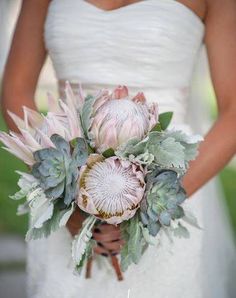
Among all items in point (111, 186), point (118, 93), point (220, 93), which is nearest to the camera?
point (111, 186)

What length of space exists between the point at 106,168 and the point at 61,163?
99 millimetres

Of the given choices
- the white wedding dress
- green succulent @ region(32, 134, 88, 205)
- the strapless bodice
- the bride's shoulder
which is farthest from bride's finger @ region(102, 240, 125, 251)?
the bride's shoulder

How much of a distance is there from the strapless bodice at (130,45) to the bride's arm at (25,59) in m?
0.06

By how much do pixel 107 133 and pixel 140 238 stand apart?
26cm

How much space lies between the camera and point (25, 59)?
179 cm

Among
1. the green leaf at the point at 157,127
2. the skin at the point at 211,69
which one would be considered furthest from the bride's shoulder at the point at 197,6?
the green leaf at the point at 157,127

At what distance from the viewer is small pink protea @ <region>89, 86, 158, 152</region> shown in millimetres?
1223

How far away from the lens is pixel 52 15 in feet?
5.81

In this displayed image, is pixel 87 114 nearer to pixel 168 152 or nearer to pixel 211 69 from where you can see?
pixel 168 152

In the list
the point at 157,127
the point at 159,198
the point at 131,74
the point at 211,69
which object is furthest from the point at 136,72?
the point at 159,198

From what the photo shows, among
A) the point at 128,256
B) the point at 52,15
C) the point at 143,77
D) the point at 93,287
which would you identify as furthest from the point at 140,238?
the point at 52,15

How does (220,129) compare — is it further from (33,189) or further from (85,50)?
(33,189)

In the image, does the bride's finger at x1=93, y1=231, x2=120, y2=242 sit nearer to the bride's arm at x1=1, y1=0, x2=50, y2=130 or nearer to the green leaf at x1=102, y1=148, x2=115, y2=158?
the green leaf at x1=102, y1=148, x2=115, y2=158

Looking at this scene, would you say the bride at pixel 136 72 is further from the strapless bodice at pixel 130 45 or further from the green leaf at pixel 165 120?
the green leaf at pixel 165 120
